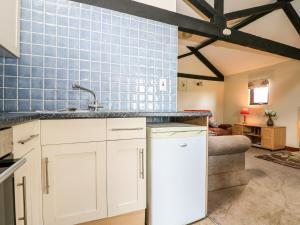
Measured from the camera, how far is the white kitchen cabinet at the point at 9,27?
45.5 inches

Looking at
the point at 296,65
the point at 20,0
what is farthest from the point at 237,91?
the point at 20,0

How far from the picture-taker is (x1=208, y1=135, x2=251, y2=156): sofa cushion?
2.14m

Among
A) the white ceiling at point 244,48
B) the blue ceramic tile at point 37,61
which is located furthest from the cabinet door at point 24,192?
the white ceiling at point 244,48

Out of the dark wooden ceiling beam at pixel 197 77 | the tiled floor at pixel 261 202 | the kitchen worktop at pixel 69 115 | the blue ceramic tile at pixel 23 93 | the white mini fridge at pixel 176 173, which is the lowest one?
the tiled floor at pixel 261 202

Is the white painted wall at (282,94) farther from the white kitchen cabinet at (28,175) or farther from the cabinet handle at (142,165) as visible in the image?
the white kitchen cabinet at (28,175)

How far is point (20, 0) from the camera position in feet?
4.92

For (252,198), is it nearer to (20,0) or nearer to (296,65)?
(20,0)

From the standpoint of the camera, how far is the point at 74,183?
117 centimetres

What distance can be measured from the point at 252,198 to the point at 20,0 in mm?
3035

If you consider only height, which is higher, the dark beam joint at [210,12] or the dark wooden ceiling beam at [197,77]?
the dark beam joint at [210,12]

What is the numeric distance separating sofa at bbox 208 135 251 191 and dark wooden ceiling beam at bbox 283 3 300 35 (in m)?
3.12

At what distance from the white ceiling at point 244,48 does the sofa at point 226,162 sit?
2440 millimetres

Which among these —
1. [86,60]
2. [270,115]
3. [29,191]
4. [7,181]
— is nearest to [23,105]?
[86,60]

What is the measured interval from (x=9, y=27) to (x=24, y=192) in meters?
1.13
